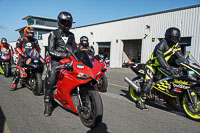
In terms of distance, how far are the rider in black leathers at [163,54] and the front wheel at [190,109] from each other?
Answer: 72 centimetres

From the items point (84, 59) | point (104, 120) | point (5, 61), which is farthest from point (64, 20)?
point (5, 61)

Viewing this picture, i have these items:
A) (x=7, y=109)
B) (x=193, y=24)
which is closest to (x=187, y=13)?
(x=193, y=24)

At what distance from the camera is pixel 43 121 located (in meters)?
3.52

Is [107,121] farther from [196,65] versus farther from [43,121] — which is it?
[196,65]

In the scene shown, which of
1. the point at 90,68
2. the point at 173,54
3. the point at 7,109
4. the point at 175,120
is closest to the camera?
the point at 90,68

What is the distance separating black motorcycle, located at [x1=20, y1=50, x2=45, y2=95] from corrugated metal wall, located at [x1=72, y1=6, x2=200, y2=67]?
12.3m

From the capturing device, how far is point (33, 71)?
19.0 feet

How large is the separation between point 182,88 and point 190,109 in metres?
0.50

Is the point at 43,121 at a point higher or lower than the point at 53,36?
lower

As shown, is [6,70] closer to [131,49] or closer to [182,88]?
[182,88]

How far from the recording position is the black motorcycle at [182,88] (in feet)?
12.0

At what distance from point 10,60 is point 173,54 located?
362 inches

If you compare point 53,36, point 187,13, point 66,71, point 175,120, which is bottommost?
point 175,120

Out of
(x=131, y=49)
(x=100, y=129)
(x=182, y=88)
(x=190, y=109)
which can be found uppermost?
(x=131, y=49)
